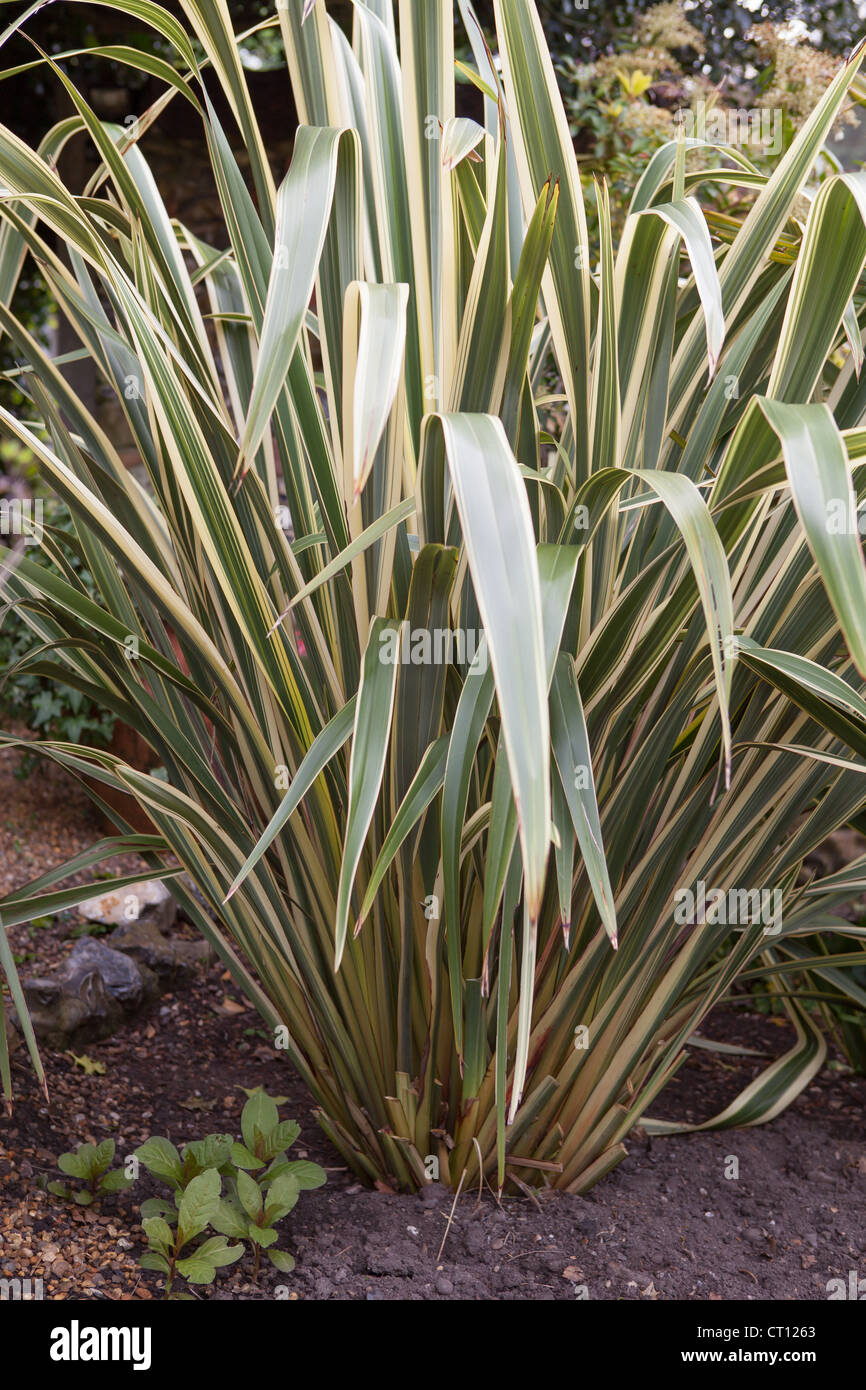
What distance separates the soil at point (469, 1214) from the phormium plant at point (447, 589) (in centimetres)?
7

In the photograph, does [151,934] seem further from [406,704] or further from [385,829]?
[406,704]

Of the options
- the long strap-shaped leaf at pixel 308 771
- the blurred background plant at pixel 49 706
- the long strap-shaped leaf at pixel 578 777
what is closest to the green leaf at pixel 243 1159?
the long strap-shaped leaf at pixel 308 771

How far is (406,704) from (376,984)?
0.34 m

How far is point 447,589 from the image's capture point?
891 mm

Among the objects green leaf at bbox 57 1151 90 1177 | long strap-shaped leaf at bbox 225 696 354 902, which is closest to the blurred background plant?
green leaf at bbox 57 1151 90 1177

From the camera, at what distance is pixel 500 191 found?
2.82ft

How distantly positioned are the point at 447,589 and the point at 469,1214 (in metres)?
0.66

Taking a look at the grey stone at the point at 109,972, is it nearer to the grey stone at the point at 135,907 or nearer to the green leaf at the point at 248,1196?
the grey stone at the point at 135,907

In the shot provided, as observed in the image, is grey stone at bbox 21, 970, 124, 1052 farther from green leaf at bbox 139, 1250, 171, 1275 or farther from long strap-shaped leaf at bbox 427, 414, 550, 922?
long strap-shaped leaf at bbox 427, 414, 550, 922

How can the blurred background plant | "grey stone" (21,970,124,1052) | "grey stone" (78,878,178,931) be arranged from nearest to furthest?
"grey stone" (21,970,124,1052)
"grey stone" (78,878,178,931)
the blurred background plant

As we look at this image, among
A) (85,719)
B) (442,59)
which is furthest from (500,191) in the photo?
(85,719)

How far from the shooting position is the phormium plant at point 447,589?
2.73ft

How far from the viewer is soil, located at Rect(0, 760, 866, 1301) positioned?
40.8 inches

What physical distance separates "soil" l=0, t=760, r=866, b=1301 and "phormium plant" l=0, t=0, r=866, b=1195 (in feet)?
0.23
